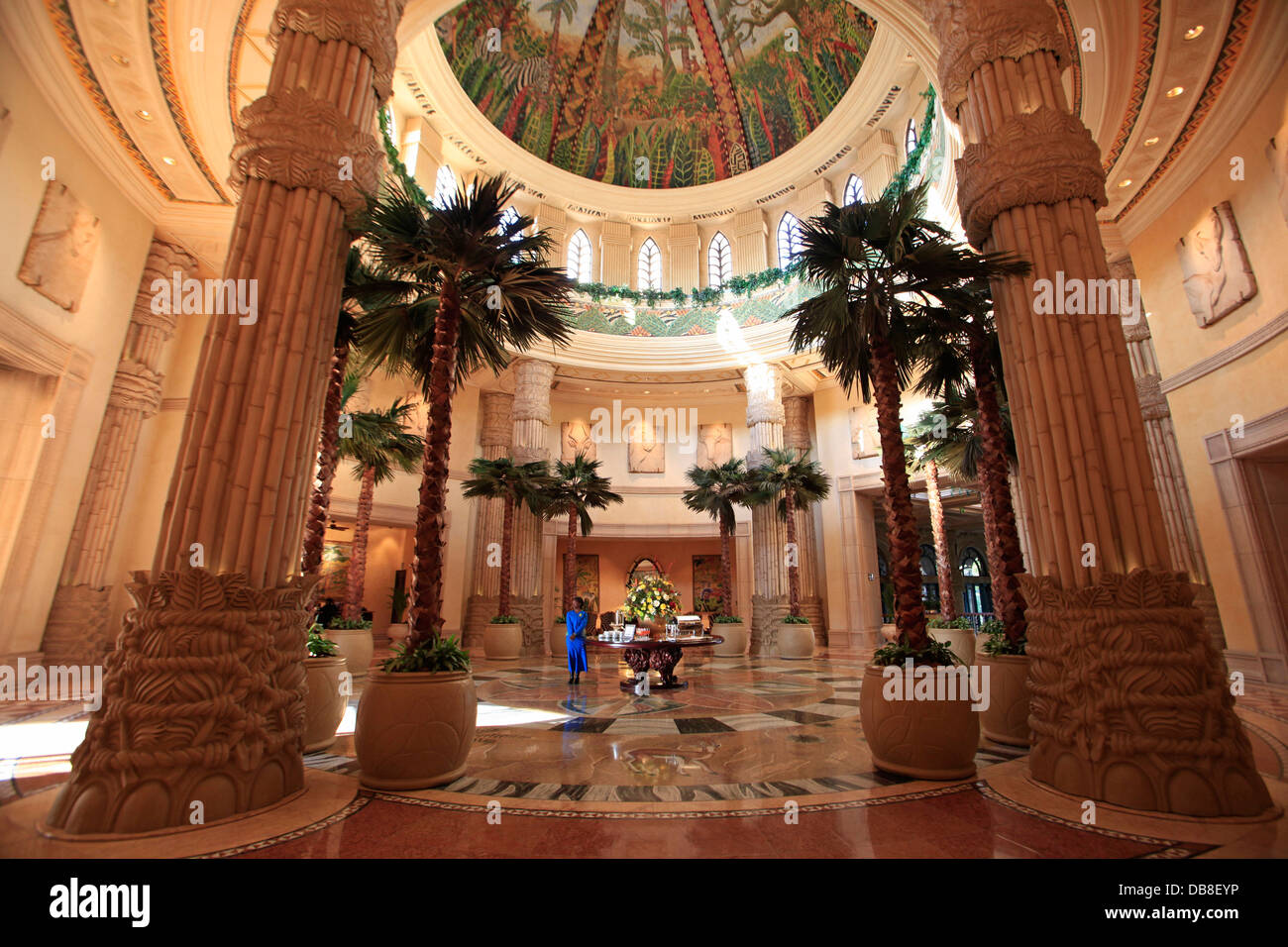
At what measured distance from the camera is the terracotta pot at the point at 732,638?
1658 centimetres

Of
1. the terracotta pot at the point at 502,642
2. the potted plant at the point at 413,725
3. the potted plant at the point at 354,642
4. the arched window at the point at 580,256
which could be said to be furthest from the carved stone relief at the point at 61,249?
the arched window at the point at 580,256

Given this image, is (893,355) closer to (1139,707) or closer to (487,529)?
(1139,707)

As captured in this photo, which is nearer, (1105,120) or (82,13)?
(82,13)

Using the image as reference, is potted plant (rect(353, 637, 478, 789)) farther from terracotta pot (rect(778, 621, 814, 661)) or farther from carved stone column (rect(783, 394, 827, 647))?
carved stone column (rect(783, 394, 827, 647))

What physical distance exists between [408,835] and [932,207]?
17.3 metres

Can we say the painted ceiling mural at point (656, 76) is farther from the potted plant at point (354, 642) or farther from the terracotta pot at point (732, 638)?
the terracotta pot at point (732, 638)

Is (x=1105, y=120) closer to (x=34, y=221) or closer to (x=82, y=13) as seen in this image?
(x=82, y=13)

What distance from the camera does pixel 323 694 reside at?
5637mm

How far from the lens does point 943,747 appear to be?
4516 mm

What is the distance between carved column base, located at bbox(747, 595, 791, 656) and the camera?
17.9 m

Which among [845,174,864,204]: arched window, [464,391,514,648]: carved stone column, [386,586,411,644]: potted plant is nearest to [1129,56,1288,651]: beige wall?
[845,174,864,204]: arched window
